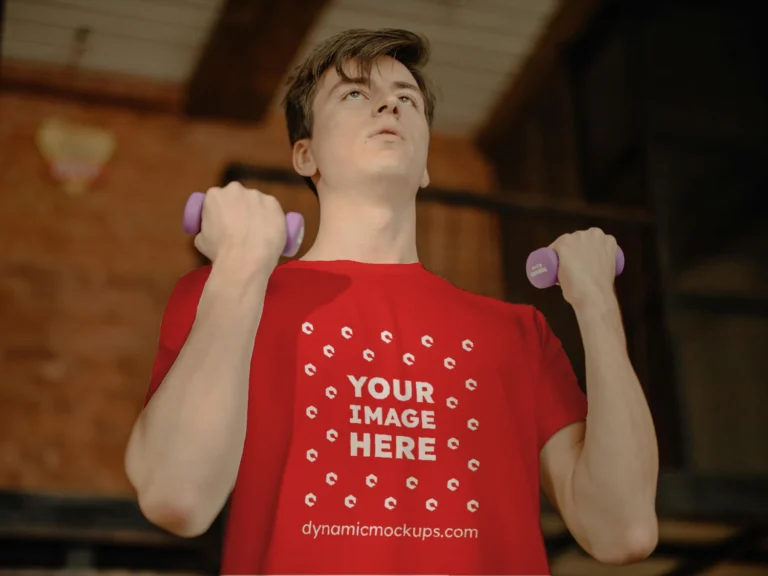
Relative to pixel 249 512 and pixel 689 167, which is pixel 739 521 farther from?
pixel 249 512

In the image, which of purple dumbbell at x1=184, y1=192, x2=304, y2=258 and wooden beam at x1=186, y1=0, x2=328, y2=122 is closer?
purple dumbbell at x1=184, y1=192, x2=304, y2=258

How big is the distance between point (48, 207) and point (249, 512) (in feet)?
13.5

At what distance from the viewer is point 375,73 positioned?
125cm

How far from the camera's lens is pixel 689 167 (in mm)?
3791

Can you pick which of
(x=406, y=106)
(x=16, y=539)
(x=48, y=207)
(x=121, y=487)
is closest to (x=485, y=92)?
(x=48, y=207)

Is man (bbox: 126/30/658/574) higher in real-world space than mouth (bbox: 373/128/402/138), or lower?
lower

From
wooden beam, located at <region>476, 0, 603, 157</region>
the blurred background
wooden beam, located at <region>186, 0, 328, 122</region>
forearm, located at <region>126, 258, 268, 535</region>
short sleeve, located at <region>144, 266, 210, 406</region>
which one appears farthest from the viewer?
wooden beam, located at <region>476, 0, 603, 157</region>

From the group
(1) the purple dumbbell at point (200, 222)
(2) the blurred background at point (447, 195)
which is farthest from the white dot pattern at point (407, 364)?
(2) the blurred background at point (447, 195)

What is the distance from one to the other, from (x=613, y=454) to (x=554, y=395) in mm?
123

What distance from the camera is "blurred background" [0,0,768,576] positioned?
336cm

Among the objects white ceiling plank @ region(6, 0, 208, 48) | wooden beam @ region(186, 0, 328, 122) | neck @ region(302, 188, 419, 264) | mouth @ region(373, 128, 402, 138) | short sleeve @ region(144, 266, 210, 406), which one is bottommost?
short sleeve @ region(144, 266, 210, 406)

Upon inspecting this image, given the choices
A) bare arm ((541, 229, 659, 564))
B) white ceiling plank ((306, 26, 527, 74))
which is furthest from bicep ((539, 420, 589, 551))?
white ceiling plank ((306, 26, 527, 74))

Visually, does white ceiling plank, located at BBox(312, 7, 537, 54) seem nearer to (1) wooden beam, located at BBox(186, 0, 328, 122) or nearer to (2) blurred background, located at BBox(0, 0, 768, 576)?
(2) blurred background, located at BBox(0, 0, 768, 576)

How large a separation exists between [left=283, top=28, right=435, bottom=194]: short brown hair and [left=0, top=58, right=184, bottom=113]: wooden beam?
12.8 ft
